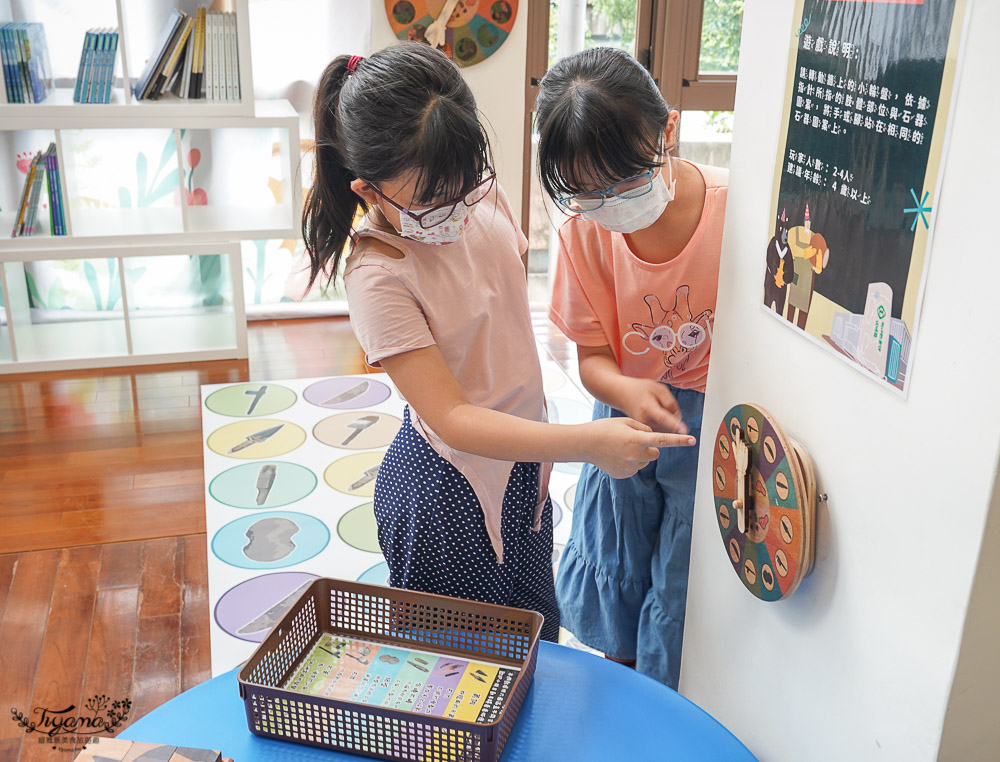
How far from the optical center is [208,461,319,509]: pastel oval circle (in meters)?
2.46

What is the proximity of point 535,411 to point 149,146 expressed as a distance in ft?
9.05

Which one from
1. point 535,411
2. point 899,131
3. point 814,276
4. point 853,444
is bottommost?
point 535,411

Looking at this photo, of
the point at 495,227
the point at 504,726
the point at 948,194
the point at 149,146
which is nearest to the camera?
the point at 948,194

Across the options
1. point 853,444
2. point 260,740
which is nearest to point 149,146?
point 260,740

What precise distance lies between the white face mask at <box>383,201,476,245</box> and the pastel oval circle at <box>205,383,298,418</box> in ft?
6.59

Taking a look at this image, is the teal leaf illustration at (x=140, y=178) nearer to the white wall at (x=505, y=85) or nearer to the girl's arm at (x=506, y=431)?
the white wall at (x=505, y=85)

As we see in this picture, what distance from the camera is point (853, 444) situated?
0.76m

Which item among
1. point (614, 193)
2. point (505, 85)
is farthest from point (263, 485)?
point (505, 85)

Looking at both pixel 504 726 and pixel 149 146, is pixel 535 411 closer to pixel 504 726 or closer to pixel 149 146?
pixel 504 726

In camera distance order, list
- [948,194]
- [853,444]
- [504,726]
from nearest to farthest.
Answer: [948,194]
[853,444]
[504,726]

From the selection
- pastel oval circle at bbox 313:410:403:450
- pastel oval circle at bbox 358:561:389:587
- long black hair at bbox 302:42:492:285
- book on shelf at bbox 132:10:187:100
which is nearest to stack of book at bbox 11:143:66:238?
book on shelf at bbox 132:10:187:100

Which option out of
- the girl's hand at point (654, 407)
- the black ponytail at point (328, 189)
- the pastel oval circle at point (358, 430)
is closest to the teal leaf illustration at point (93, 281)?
the pastel oval circle at point (358, 430)

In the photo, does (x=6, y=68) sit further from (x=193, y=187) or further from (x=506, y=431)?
(x=506, y=431)

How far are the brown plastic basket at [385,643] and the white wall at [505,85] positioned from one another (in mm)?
2635
